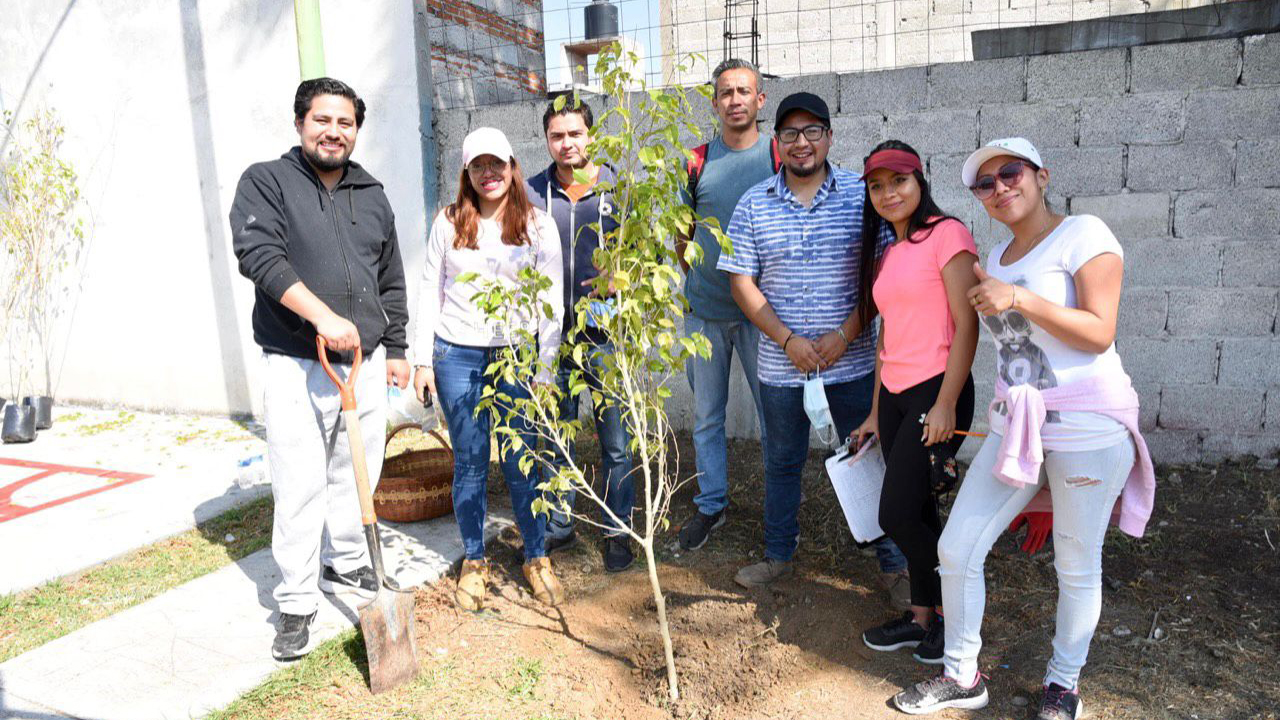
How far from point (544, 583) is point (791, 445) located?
45.1 inches

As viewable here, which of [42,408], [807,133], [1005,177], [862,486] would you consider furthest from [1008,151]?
[42,408]

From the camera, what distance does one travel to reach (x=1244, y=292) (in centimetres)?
422

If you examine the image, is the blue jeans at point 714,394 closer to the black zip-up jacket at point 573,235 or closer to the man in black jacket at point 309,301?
the black zip-up jacket at point 573,235

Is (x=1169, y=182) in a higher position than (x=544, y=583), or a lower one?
higher

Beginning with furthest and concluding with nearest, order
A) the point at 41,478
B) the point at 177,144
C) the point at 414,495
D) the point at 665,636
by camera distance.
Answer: the point at 177,144, the point at 41,478, the point at 414,495, the point at 665,636

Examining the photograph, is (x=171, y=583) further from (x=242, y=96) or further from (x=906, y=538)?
(x=242, y=96)

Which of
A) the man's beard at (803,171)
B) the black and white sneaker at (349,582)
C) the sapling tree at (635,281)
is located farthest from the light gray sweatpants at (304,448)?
the man's beard at (803,171)

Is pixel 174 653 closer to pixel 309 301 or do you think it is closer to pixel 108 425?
pixel 309 301

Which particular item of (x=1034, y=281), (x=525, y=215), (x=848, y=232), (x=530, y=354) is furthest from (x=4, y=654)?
(x=1034, y=281)

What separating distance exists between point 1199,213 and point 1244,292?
453mm

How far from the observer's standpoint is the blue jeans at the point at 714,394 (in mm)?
3689

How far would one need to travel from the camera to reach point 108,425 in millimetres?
6516

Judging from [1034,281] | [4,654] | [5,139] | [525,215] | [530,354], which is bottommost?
[4,654]

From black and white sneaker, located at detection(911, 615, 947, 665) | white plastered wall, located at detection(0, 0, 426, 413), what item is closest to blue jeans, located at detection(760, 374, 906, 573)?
black and white sneaker, located at detection(911, 615, 947, 665)
